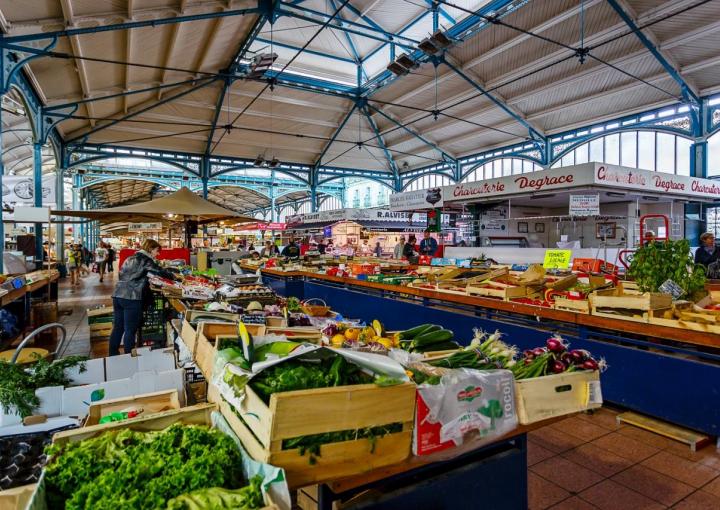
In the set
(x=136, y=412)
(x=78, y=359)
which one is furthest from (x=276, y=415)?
(x=78, y=359)

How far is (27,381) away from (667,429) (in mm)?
4429

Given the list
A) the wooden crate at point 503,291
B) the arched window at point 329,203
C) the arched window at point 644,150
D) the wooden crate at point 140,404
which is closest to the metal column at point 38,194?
the wooden crate at point 503,291

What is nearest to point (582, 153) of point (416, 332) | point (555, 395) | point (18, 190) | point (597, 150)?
point (597, 150)

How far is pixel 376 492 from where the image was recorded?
1703 mm

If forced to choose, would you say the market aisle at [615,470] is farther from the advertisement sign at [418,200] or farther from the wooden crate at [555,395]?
the advertisement sign at [418,200]

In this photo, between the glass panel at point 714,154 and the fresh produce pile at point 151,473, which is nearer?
the fresh produce pile at point 151,473

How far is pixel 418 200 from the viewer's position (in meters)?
12.9

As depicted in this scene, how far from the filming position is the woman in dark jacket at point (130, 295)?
4.81 metres

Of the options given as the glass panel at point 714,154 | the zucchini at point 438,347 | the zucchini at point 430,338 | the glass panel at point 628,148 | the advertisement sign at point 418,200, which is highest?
the glass panel at point 628,148

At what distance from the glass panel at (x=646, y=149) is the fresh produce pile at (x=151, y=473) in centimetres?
1751

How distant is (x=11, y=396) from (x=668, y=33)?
15.3 metres

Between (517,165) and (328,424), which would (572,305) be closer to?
(328,424)

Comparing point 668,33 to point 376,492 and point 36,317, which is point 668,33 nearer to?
point 376,492

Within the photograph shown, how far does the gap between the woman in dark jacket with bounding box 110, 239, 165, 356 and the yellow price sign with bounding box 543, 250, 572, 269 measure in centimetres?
533
